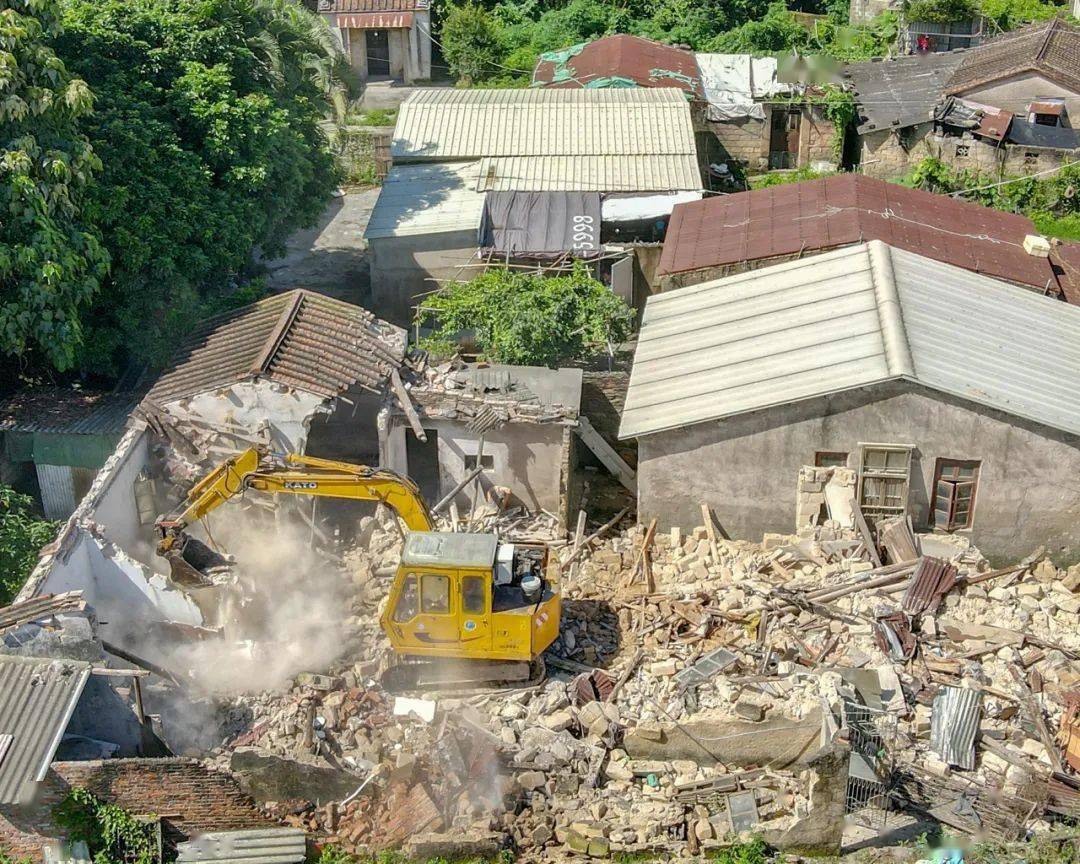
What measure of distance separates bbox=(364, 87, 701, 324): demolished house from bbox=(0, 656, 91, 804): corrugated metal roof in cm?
1559

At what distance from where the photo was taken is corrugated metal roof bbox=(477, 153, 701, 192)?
31047 mm

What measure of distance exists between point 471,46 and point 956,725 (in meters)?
32.3

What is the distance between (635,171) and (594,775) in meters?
18.9

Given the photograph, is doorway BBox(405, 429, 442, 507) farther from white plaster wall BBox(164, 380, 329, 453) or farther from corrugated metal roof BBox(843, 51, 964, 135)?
corrugated metal roof BBox(843, 51, 964, 135)

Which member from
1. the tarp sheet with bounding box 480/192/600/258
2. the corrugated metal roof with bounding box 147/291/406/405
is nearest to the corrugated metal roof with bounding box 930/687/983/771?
the corrugated metal roof with bounding box 147/291/406/405

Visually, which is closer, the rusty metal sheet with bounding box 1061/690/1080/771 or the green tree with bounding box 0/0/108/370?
the rusty metal sheet with bounding box 1061/690/1080/771

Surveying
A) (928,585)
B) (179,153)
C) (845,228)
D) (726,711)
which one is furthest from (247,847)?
(845,228)

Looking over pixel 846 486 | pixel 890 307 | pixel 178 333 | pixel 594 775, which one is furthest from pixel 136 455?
pixel 890 307

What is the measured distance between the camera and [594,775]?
653 inches

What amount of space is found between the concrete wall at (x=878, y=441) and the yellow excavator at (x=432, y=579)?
322cm

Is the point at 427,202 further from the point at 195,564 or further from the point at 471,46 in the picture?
the point at 471,46

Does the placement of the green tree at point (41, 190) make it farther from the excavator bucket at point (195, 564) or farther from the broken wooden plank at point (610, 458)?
the broken wooden plank at point (610, 458)

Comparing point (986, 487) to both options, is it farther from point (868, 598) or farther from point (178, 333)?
point (178, 333)

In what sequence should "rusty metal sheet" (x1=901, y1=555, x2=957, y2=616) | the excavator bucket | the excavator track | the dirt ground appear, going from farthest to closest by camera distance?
the dirt ground, "rusty metal sheet" (x1=901, y1=555, x2=957, y2=616), the excavator bucket, the excavator track
